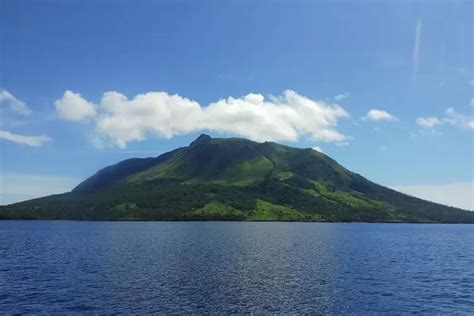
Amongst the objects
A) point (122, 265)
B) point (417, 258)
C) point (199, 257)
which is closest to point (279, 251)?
point (199, 257)

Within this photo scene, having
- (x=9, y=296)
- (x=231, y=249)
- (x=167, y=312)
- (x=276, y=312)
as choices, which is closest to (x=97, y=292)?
(x=9, y=296)

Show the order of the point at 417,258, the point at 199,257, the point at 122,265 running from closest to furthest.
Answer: the point at 122,265, the point at 199,257, the point at 417,258

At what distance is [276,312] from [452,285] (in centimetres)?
4492

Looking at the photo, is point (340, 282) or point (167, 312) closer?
point (167, 312)

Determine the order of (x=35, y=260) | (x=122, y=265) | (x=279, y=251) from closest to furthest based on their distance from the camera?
(x=122, y=265), (x=35, y=260), (x=279, y=251)

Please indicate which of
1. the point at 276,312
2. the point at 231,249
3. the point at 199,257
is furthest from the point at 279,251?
the point at 276,312

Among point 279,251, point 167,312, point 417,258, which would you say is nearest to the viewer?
point 167,312

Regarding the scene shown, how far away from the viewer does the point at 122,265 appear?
107062 millimetres

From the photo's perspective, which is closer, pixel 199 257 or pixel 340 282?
pixel 340 282

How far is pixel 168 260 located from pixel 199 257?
11580mm

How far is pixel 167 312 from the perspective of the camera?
198 ft

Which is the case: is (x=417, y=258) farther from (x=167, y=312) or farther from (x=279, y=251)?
(x=167, y=312)

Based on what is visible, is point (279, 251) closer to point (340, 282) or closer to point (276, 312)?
point (340, 282)

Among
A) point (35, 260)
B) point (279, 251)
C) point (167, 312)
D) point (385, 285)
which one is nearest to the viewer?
point (167, 312)
